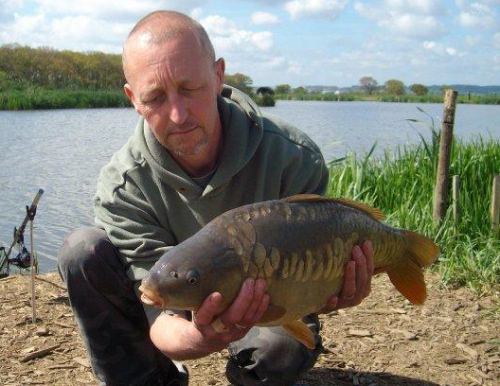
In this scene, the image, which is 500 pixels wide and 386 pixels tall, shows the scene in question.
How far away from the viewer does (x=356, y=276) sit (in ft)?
6.05

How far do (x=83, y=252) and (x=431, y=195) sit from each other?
3.26 m

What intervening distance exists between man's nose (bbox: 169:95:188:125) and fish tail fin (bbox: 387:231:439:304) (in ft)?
2.45

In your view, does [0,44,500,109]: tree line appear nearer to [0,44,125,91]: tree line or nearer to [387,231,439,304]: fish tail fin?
[0,44,125,91]: tree line

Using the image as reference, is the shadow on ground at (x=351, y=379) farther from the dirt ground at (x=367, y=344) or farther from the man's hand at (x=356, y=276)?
the man's hand at (x=356, y=276)

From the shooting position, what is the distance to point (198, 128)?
80.2 inches

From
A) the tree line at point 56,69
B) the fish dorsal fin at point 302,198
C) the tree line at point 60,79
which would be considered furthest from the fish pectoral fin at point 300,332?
the tree line at point 56,69

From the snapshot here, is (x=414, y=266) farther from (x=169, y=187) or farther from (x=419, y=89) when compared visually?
(x=419, y=89)

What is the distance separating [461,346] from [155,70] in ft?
5.91

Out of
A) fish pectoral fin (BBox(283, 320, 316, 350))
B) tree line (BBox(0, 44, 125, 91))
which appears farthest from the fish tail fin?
tree line (BBox(0, 44, 125, 91))

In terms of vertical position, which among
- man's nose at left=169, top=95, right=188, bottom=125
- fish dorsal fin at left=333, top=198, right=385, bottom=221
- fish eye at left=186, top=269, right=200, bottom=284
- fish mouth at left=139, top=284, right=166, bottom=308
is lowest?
fish mouth at left=139, top=284, right=166, bottom=308

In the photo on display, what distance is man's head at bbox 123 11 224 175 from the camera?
2.00 meters

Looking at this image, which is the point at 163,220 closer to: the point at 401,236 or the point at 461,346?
the point at 401,236

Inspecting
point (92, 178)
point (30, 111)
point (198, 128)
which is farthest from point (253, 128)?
point (30, 111)

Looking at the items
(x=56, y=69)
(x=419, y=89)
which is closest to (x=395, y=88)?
(x=419, y=89)
